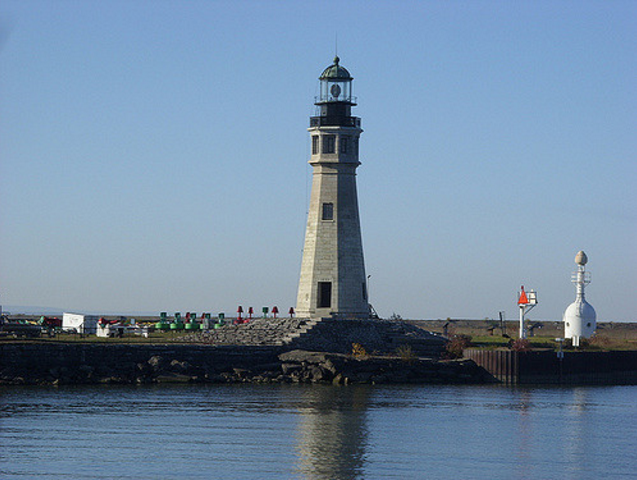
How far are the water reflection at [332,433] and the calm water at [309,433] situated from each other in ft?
0.19

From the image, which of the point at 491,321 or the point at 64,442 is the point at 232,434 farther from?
the point at 491,321

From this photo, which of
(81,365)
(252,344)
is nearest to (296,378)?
(252,344)

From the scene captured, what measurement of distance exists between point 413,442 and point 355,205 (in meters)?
26.9

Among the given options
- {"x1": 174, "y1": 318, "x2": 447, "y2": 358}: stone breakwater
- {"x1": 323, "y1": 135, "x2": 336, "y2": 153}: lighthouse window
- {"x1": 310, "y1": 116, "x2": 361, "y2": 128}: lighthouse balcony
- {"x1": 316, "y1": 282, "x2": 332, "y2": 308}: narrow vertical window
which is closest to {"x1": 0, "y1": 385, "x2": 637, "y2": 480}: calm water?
{"x1": 174, "y1": 318, "x2": 447, "y2": 358}: stone breakwater

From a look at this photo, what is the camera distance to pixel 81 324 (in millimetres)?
71688

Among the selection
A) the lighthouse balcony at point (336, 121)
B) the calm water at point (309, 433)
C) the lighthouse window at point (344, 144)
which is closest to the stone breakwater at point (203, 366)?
the calm water at point (309, 433)

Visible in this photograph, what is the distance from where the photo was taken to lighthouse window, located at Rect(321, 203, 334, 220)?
225 ft

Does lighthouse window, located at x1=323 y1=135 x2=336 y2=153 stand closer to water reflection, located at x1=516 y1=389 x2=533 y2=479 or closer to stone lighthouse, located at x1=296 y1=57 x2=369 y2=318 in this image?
stone lighthouse, located at x1=296 y1=57 x2=369 y2=318

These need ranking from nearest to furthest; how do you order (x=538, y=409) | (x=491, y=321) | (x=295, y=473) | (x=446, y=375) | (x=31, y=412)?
(x=295, y=473) → (x=31, y=412) → (x=538, y=409) → (x=446, y=375) → (x=491, y=321)

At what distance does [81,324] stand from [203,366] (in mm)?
13436

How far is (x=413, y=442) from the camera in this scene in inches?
1730

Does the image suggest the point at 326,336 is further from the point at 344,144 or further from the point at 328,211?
the point at 344,144

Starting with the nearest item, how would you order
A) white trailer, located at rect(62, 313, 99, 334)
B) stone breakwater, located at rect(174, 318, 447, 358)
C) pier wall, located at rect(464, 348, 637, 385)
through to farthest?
pier wall, located at rect(464, 348, 637, 385) < stone breakwater, located at rect(174, 318, 447, 358) < white trailer, located at rect(62, 313, 99, 334)

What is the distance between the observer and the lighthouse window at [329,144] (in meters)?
68.8
